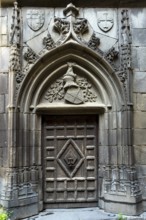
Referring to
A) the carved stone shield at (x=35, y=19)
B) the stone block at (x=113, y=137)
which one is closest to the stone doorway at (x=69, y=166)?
the stone block at (x=113, y=137)

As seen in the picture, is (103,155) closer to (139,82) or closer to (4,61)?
(139,82)

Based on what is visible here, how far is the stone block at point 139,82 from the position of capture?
18.1 feet

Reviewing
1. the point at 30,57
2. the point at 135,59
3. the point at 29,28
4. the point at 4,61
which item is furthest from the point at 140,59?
the point at 4,61

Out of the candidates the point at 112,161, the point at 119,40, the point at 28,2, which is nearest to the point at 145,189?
the point at 112,161

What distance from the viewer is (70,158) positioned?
5.54 metres

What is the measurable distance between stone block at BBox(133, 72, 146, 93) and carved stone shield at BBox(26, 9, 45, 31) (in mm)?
2269

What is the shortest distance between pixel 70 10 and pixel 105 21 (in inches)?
30.8

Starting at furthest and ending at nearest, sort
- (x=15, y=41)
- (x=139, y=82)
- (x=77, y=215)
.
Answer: (x=139, y=82) → (x=15, y=41) → (x=77, y=215)

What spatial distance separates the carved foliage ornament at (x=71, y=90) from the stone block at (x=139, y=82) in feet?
2.89

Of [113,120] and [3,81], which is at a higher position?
[3,81]

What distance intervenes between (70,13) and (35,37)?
88 cm

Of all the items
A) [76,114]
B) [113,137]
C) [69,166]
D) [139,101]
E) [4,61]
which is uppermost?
[4,61]

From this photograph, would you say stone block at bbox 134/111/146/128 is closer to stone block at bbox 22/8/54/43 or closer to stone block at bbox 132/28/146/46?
stone block at bbox 132/28/146/46

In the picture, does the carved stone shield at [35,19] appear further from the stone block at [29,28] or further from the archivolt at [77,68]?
the archivolt at [77,68]
